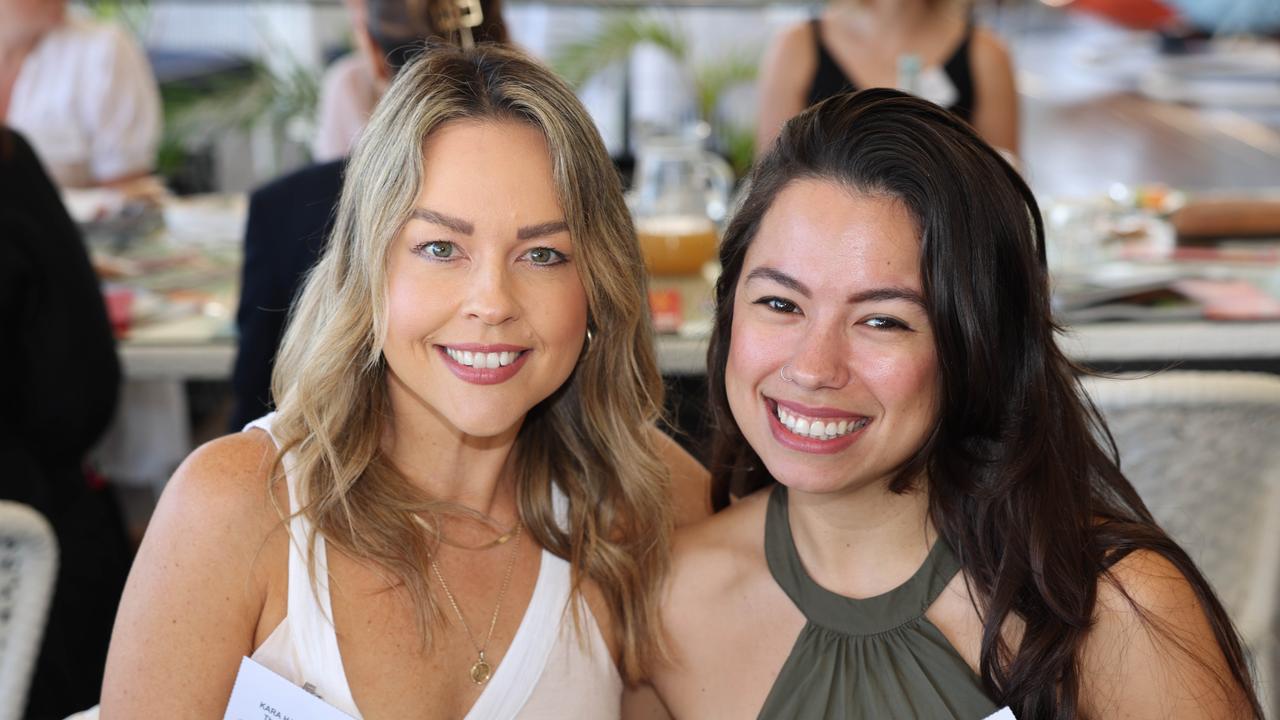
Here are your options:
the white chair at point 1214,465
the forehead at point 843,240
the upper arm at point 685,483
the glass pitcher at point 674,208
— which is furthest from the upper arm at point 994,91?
the forehead at point 843,240

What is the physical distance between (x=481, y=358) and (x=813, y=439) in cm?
36

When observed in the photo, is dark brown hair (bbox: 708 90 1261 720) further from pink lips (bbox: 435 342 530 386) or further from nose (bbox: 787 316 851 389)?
pink lips (bbox: 435 342 530 386)

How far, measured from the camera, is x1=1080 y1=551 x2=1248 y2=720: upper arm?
140cm

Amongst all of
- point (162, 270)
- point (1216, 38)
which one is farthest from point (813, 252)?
point (1216, 38)

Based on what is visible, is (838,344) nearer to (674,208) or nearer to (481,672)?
(481,672)

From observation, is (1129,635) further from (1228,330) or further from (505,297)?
(1228,330)

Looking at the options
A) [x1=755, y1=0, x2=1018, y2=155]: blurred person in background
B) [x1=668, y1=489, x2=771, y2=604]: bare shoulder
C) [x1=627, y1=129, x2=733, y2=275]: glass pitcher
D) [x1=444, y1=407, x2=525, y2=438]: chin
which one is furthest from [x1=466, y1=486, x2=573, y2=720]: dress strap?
[x1=755, y1=0, x2=1018, y2=155]: blurred person in background

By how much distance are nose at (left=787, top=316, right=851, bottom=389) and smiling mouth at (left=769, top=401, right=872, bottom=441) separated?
0.04 meters

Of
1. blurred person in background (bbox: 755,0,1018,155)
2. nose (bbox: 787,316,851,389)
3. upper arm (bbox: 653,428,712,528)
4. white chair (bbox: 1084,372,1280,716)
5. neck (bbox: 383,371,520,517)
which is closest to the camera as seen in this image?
nose (bbox: 787,316,851,389)

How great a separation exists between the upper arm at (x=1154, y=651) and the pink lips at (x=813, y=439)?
31 cm

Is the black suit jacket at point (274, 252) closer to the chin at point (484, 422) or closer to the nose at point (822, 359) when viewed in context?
the chin at point (484, 422)

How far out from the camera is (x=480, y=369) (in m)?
1.47

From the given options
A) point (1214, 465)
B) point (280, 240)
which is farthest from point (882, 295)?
point (280, 240)

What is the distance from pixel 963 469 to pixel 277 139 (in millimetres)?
4405
